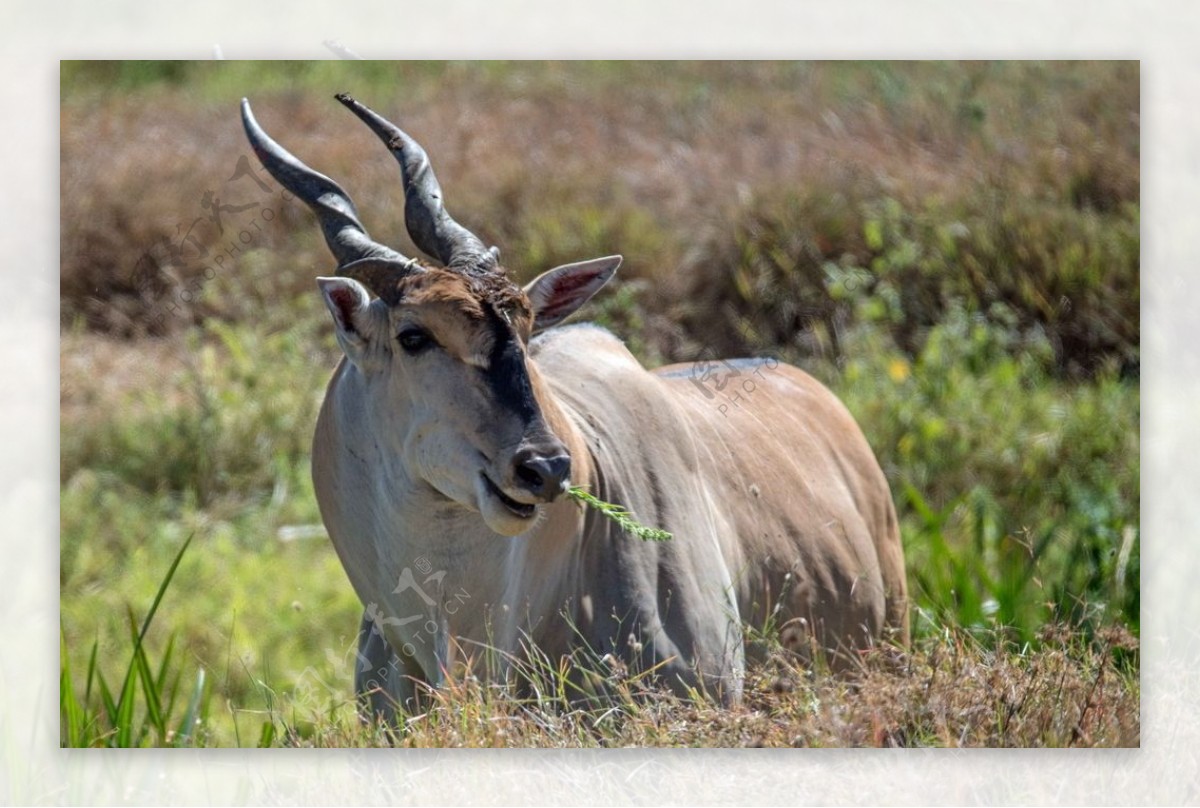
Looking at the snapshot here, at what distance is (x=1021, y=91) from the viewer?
16.4ft

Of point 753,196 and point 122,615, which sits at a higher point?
point 753,196

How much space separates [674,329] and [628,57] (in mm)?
1495

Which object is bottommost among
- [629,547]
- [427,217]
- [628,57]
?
[629,547]

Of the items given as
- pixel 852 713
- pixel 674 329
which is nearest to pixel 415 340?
pixel 852 713

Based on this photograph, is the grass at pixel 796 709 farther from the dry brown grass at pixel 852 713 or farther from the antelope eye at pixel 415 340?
the antelope eye at pixel 415 340

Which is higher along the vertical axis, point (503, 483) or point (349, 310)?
point (349, 310)

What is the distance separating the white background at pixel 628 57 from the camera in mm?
4180

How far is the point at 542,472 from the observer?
3.73 m

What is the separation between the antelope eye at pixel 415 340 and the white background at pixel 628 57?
0.85 m

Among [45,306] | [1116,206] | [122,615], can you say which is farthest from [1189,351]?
[122,615]

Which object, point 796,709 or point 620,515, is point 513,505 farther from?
point 796,709

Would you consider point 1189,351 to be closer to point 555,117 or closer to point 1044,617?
point 1044,617

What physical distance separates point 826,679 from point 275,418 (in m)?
2.56

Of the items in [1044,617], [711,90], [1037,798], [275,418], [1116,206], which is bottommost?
[1037,798]
